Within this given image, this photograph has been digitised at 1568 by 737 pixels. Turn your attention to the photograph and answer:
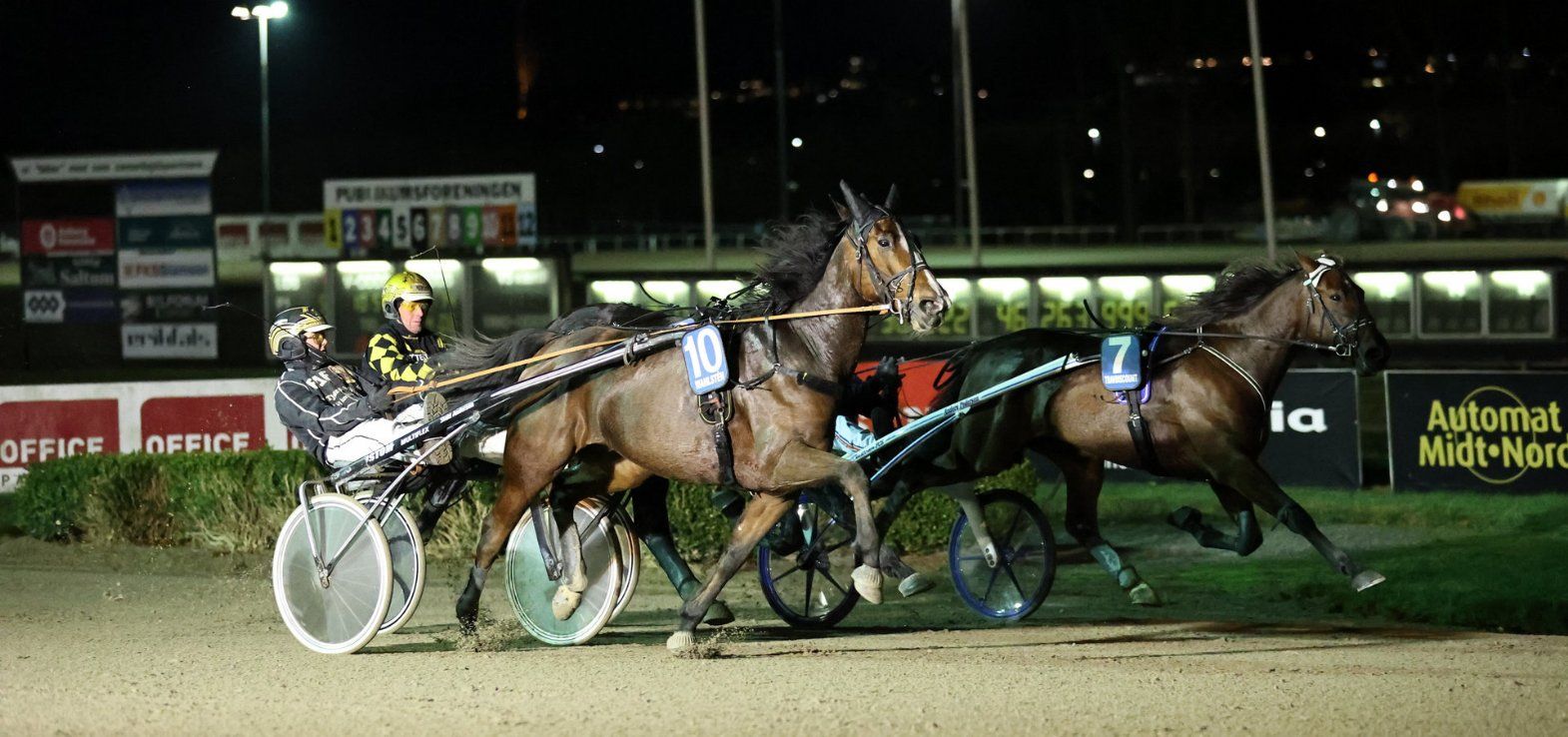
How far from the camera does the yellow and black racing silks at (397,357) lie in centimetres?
673

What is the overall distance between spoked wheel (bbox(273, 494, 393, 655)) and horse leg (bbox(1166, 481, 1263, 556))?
336cm

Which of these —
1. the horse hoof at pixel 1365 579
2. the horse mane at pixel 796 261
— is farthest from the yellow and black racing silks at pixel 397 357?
the horse hoof at pixel 1365 579

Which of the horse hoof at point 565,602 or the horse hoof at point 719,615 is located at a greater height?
the horse hoof at point 565,602

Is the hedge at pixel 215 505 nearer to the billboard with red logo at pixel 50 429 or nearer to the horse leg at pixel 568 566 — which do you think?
the billboard with red logo at pixel 50 429

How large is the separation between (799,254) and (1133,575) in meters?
2.35

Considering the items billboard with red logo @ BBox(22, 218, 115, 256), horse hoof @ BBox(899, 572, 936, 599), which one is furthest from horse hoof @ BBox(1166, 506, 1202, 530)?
billboard with red logo @ BBox(22, 218, 115, 256)

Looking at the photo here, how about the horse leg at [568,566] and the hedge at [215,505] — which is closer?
the horse leg at [568,566]

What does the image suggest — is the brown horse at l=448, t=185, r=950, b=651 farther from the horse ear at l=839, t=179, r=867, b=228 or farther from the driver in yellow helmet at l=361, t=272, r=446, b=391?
the driver in yellow helmet at l=361, t=272, r=446, b=391

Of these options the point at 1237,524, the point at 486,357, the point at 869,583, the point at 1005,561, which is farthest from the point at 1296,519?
the point at 486,357

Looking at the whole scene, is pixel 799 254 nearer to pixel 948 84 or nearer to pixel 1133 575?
pixel 1133 575

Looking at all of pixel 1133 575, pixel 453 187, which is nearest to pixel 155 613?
pixel 1133 575

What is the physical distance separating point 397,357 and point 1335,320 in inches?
156

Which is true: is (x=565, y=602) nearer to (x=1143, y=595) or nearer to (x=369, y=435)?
(x=369, y=435)

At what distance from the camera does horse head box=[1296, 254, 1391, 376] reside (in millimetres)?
7043
